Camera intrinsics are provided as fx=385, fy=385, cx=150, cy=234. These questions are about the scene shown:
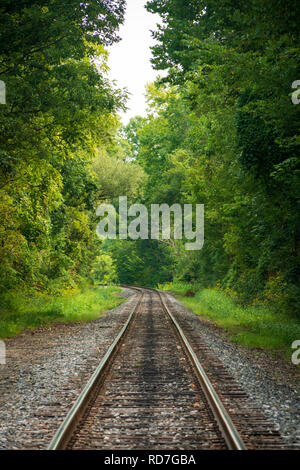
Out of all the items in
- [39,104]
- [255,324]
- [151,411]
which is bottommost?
[255,324]

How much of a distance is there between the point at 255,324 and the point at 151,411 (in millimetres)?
8246

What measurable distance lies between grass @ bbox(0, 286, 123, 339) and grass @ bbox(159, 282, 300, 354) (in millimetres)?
5611

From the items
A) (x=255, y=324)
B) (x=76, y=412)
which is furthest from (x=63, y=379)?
(x=255, y=324)

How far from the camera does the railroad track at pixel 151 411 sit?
14.6 ft

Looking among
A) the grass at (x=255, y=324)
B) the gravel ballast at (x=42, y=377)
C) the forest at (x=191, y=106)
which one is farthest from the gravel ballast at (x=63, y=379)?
the forest at (x=191, y=106)

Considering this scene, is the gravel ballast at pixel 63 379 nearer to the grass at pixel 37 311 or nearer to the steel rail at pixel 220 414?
the steel rail at pixel 220 414

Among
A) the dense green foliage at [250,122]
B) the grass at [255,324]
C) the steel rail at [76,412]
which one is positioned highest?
the dense green foliage at [250,122]

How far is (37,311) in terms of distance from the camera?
15094 millimetres

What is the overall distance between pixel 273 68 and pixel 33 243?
949cm

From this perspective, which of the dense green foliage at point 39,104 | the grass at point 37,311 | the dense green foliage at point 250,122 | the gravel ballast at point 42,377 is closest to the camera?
the gravel ballast at point 42,377

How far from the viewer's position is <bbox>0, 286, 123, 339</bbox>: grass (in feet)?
41.8

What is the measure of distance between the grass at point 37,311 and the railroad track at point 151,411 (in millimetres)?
5415

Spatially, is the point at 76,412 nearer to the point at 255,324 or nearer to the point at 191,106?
the point at 255,324

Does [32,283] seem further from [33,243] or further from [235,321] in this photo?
[235,321]
